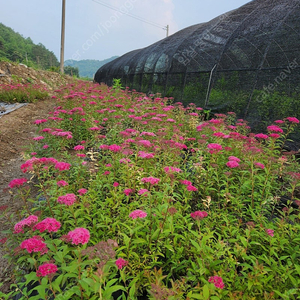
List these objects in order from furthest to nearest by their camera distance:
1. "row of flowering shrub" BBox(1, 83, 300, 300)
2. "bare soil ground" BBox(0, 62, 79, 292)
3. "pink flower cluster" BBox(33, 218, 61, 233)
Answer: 1. "bare soil ground" BBox(0, 62, 79, 292)
2. "pink flower cluster" BBox(33, 218, 61, 233)
3. "row of flowering shrub" BBox(1, 83, 300, 300)

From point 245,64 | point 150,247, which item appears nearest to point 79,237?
point 150,247

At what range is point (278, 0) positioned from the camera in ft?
22.8

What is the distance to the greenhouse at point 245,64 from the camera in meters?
5.77

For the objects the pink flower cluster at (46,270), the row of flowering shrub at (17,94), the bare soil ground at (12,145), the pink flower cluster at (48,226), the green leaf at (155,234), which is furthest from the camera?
the row of flowering shrub at (17,94)

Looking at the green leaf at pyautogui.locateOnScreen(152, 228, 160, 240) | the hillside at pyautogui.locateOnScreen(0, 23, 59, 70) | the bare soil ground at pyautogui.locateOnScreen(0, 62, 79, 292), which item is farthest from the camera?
the hillside at pyautogui.locateOnScreen(0, 23, 59, 70)

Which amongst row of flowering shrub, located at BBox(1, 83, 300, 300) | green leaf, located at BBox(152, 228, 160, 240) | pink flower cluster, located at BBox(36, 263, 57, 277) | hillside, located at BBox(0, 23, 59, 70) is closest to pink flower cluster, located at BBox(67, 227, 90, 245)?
row of flowering shrub, located at BBox(1, 83, 300, 300)

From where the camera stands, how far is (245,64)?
6.80 meters

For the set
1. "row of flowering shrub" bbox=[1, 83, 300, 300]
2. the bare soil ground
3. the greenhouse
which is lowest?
the bare soil ground

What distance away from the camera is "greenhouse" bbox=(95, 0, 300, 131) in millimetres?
5770

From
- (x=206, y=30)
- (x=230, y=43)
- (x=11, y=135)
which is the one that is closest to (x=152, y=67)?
(x=206, y=30)

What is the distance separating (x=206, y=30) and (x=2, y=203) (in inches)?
411

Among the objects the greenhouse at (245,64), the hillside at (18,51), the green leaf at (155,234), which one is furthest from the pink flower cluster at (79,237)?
the hillside at (18,51)

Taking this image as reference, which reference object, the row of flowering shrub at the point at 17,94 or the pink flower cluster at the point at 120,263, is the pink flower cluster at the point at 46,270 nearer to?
the pink flower cluster at the point at 120,263

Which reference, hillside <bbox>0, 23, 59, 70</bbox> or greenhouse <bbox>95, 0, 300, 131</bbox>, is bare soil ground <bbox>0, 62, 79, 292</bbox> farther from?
hillside <bbox>0, 23, 59, 70</bbox>
